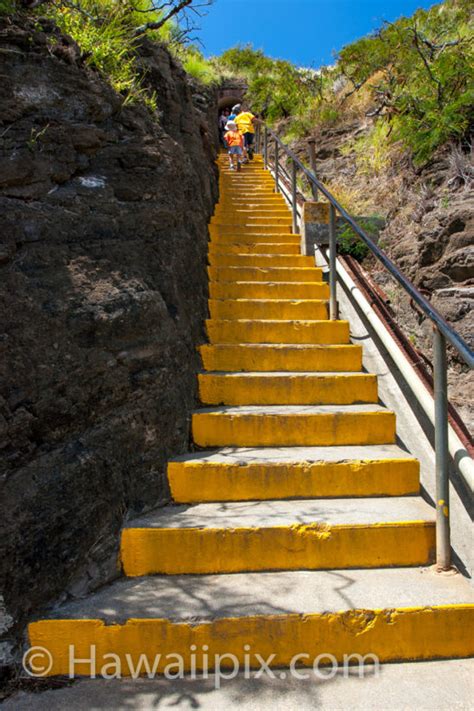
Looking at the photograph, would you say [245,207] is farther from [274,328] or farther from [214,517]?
[214,517]

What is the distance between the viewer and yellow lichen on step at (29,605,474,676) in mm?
2100

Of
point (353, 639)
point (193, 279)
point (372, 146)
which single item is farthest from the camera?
point (372, 146)

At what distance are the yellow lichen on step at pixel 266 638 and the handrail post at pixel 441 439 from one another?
35 cm

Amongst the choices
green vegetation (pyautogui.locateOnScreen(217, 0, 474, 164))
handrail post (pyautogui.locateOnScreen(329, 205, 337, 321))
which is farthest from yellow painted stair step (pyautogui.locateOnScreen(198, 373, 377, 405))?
green vegetation (pyautogui.locateOnScreen(217, 0, 474, 164))

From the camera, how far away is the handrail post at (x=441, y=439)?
2.32 metres

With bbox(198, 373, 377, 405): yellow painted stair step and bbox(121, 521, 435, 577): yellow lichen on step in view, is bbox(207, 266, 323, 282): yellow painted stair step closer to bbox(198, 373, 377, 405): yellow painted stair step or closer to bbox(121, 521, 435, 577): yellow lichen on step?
bbox(198, 373, 377, 405): yellow painted stair step

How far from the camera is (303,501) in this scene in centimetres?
288

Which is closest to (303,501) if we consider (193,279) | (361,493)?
(361,493)

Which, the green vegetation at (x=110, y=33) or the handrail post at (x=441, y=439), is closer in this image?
the handrail post at (x=441, y=439)

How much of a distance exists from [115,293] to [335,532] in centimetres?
171

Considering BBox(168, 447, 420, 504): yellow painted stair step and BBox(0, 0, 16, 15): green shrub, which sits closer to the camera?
BBox(0, 0, 16, 15): green shrub

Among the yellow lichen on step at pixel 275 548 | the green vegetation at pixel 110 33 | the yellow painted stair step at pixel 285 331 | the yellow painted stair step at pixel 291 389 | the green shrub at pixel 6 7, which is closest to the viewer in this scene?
the yellow lichen on step at pixel 275 548

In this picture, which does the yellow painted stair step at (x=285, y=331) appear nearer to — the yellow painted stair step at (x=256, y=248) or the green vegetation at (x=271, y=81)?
the yellow painted stair step at (x=256, y=248)

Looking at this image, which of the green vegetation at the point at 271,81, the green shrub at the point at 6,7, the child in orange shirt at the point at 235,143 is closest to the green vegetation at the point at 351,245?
the green shrub at the point at 6,7
